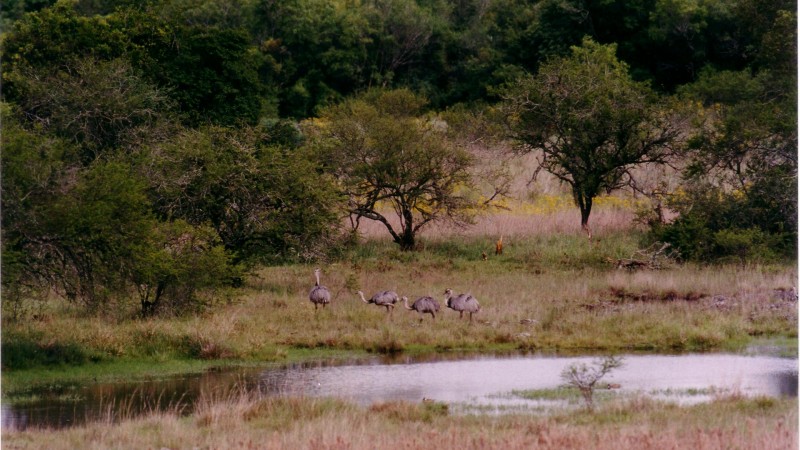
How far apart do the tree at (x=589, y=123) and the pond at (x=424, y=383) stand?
17601 millimetres

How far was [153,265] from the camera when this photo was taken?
25328mm

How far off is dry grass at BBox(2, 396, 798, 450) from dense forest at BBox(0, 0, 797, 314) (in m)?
7.25

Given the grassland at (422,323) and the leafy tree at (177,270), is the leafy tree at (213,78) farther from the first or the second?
the leafy tree at (177,270)

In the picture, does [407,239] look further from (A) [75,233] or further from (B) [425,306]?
(A) [75,233]

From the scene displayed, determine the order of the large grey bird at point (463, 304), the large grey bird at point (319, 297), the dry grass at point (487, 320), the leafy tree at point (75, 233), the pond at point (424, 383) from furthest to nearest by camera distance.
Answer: the large grey bird at point (319, 297), the large grey bird at point (463, 304), the dry grass at point (487, 320), the leafy tree at point (75, 233), the pond at point (424, 383)

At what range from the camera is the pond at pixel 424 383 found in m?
18.8

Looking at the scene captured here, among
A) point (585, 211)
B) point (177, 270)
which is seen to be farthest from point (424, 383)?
point (585, 211)

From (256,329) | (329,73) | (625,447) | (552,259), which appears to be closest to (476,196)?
(552,259)

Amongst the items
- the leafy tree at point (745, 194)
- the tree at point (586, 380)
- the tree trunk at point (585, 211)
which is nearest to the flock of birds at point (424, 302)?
the tree at point (586, 380)

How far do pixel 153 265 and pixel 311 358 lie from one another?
13.9 ft

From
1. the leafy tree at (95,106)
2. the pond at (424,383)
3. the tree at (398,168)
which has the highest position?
the leafy tree at (95,106)

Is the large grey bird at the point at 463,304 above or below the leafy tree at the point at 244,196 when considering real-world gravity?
below

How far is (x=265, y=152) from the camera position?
31938mm

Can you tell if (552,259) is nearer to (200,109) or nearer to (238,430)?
(200,109)
